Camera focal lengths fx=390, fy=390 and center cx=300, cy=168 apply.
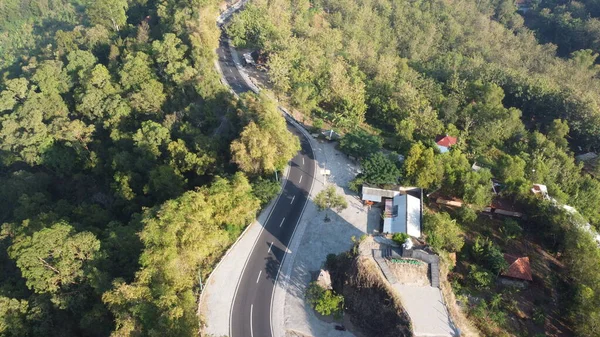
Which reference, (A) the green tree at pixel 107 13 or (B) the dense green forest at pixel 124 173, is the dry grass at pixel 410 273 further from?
(A) the green tree at pixel 107 13

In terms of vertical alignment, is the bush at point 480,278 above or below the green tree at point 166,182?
below

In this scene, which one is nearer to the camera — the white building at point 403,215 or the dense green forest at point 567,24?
the white building at point 403,215

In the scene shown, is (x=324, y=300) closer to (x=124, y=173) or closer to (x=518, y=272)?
(x=518, y=272)

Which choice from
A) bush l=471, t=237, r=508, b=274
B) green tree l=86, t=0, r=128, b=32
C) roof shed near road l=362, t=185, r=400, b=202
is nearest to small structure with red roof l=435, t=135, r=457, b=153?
roof shed near road l=362, t=185, r=400, b=202

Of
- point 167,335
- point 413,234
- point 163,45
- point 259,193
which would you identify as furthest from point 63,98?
point 413,234

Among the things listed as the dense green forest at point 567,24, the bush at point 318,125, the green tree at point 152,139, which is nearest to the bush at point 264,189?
the green tree at point 152,139

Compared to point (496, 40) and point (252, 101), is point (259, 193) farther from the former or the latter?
point (496, 40)
